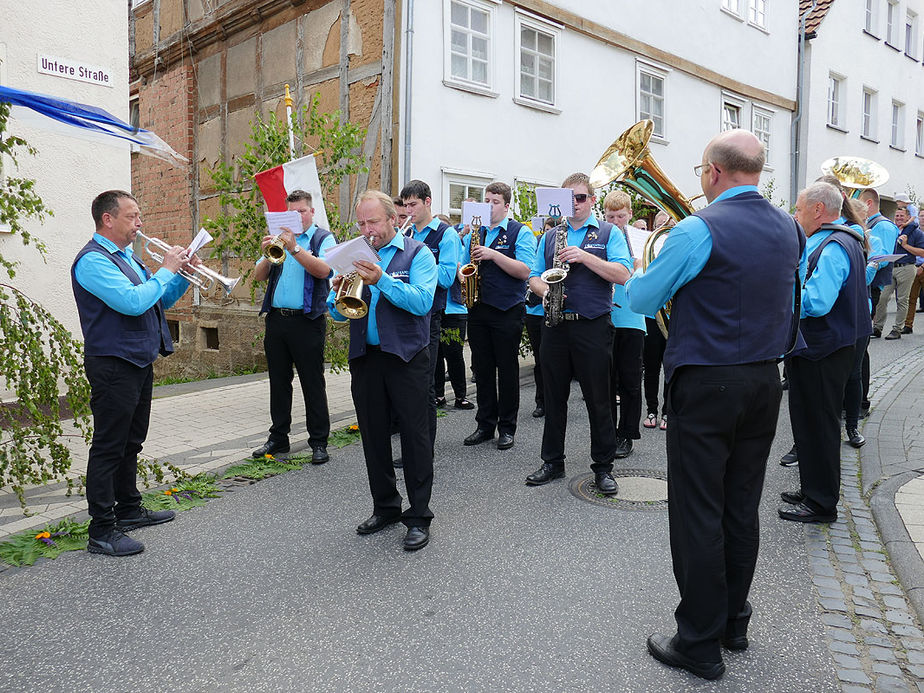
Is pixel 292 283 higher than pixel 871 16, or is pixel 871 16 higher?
pixel 871 16

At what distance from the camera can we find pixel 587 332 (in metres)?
5.24

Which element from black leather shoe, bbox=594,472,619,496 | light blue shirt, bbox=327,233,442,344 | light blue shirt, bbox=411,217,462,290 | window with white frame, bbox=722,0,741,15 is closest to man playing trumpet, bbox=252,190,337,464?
light blue shirt, bbox=411,217,462,290

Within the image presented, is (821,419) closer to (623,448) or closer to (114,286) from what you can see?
(623,448)

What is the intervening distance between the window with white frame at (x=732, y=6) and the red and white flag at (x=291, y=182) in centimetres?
1461

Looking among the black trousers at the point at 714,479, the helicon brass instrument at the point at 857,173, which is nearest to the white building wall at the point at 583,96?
the helicon brass instrument at the point at 857,173

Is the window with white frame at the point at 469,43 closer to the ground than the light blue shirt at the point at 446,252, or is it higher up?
higher up

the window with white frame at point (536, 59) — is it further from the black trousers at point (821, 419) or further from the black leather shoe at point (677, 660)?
the black leather shoe at point (677, 660)

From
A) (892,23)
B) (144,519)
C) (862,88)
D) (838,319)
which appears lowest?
(144,519)

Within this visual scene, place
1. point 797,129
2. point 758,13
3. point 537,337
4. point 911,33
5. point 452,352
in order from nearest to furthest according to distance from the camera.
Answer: point 537,337
point 452,352
point 758,13
point 797,129
point 911,33

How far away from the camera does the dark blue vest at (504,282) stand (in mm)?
6730

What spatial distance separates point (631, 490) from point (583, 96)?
10.9 metres

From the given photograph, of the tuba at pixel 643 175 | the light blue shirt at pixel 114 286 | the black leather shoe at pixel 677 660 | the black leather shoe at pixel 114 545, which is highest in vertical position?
the tuba at pixel 643 175

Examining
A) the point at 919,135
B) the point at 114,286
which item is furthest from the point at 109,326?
the point at 919,135

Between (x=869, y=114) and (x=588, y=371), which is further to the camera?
(x=869, y=114)
